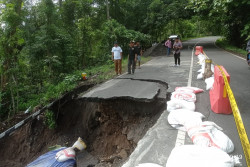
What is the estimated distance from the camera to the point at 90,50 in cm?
1662

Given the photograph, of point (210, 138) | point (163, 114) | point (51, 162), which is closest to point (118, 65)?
point (163, 114)

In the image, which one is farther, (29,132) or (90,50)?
(90,50)

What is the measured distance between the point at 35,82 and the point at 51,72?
1.11m

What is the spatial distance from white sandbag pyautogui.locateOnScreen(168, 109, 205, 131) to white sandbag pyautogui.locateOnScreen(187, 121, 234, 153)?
0.31 meters

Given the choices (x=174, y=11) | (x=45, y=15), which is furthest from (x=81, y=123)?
(x=174, y=11)

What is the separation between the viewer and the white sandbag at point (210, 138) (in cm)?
295

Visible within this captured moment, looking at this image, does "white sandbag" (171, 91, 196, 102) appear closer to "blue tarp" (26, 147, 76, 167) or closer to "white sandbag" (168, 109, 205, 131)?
"white sandbag" (168, 109, 205, 131)

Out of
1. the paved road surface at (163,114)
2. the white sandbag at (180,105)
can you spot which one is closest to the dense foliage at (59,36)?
the paved road surface at (163,114)

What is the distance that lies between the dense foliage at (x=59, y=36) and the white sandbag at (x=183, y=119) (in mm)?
3219

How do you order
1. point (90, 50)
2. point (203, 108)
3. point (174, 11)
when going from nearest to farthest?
point (203, 108)
point (90, 50)
point (174, 11)

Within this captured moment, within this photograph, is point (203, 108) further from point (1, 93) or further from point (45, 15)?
point (45, 15)

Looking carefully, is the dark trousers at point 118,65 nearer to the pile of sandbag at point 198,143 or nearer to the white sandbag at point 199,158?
the pile of sandbag at point 198,143

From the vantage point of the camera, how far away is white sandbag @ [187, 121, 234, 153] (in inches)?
116

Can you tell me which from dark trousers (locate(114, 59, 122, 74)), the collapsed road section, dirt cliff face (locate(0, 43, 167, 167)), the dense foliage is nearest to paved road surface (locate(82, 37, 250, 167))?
the collapsed road section
